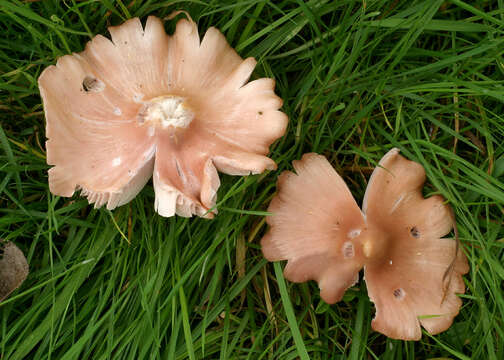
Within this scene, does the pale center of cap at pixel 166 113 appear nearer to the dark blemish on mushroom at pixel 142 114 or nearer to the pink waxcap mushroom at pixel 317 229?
the dark blemish on mushroom at pixel 142 114

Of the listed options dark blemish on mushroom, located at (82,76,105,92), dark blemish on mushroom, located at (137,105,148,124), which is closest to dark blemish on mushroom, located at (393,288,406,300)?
dark blemish on mushroom, located at (137,105,148,124)

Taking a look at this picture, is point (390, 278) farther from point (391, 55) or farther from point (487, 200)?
point (391, 55)

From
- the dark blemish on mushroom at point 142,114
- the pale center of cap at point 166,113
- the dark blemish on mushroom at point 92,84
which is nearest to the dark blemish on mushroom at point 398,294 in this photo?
the pale center of cap at point 166,113

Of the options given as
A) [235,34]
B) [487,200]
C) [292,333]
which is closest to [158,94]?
[235,34]

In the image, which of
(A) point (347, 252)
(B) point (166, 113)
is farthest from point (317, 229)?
(B) point (166, 113)

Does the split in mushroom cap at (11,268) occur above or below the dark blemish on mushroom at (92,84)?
below

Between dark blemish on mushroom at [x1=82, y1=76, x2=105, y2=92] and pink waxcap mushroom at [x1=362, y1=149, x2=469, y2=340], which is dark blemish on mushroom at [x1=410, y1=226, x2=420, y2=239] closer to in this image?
pink waxcap mushroom at [x1=362, y1=149, x2=469, y2=340]

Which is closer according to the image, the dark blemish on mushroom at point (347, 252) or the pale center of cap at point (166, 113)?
the pale center of cap at point (166, 113)
